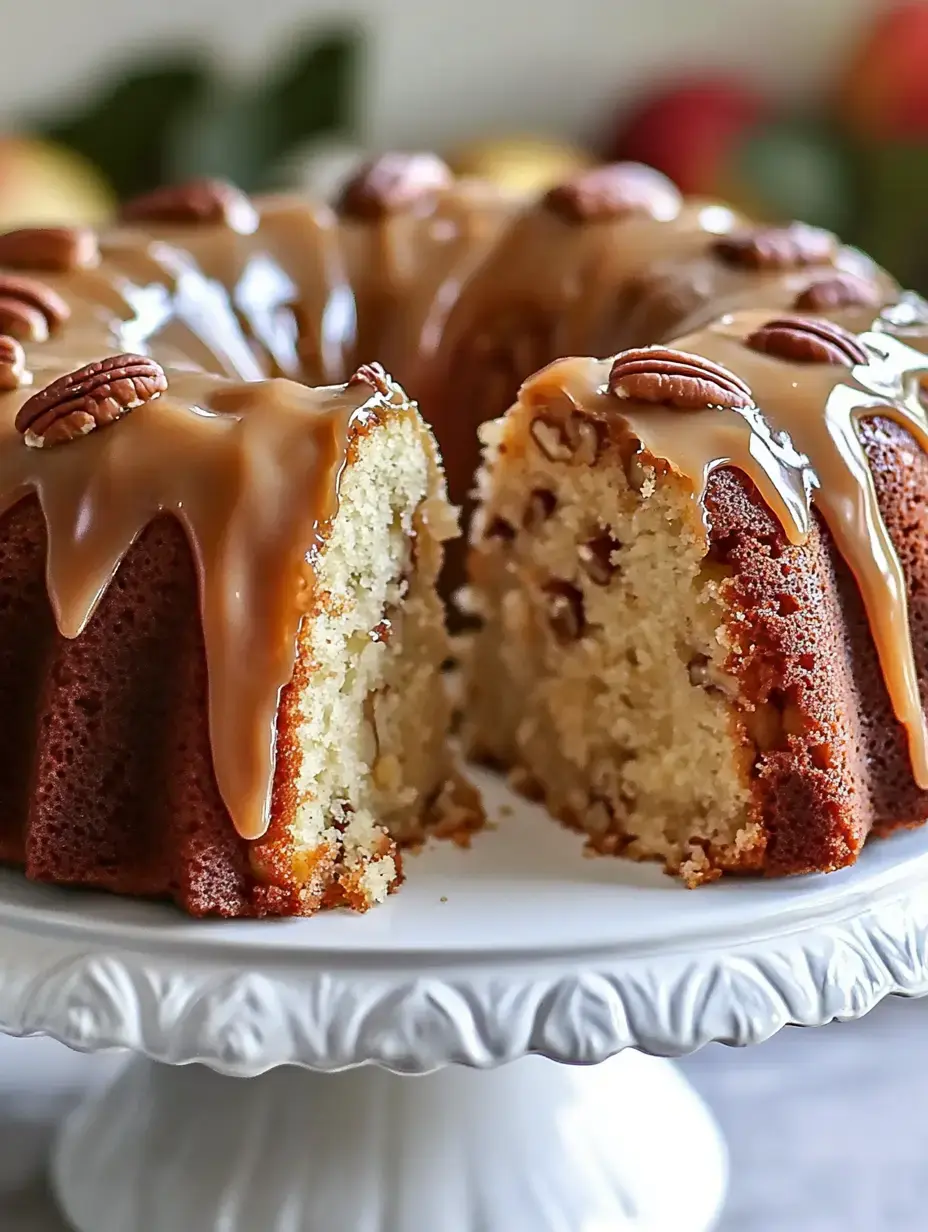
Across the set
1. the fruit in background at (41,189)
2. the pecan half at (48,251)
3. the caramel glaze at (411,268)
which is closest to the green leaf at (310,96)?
the fruit in background at (41,189)

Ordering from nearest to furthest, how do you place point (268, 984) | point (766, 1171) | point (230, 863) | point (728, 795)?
1. point (268, 984)
2. point (230, 863)
3. point (728, 795)
4. point (766, 1171)

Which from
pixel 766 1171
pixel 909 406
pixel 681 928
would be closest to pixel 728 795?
pixel 681 928

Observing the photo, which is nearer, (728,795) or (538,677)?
(728,795)

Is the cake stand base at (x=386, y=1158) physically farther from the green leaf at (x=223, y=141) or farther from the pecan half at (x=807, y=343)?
the green leaf at (x=223, y=141)

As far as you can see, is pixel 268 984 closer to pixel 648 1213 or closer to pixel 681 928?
pixel 681 928

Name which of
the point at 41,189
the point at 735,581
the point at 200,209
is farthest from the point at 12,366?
the point at 41,189

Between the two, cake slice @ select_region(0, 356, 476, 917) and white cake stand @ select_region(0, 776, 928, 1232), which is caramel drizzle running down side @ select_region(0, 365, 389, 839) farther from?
white cake stand @ select_region(0, 776, 928, 1232)

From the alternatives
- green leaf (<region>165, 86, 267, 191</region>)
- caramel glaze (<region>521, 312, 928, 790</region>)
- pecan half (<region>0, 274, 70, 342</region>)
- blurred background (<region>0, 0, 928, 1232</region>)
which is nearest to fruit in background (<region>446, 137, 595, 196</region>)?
blurred background (<region>0, 0, 928, 1232</region>)
